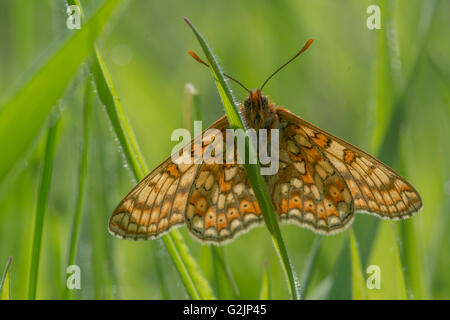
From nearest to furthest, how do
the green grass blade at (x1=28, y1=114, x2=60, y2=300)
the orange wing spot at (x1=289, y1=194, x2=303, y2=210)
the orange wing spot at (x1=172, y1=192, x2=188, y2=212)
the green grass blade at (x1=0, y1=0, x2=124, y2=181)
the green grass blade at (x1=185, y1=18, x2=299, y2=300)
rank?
the green grass blade at (x1=0, y1=0, x2=124, y2=181), the green grass blade at (x1=185, y1=18, x2=299, y2=300), the green grass blade at (x1=28, y1=114, x2=60, y2=300), the orange wing spot at (x1=172, y1=192, x2=188, y2=212), the orange wing spot at (x1=289, y1=194, x2=303, y2=210)

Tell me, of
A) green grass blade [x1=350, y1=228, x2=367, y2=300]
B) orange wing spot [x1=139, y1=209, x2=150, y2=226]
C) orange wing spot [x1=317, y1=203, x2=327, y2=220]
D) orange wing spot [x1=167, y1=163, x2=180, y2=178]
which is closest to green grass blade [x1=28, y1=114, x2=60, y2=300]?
orange wing spot [x1=139, y1=209, x2=150, y2=226]

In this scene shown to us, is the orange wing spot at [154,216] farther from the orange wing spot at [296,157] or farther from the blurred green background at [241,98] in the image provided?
the orange wing spot at [296,157]

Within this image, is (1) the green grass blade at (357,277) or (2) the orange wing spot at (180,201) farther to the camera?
(2) the orange wing spot at (180,201)

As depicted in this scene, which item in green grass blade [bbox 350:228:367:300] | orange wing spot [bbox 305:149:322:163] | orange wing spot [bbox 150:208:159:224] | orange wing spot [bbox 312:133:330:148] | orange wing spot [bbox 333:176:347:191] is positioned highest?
orange wing spot [bbox 312:133:330:148]

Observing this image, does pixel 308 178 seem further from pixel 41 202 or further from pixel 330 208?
pixel 41 202

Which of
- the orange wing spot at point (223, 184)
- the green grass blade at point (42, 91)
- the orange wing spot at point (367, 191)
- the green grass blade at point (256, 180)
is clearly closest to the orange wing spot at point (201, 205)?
the orange wing spot at point (223, 184)

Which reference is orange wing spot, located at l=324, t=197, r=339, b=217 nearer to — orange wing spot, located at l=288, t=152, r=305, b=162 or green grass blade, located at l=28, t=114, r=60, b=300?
orange wing spot, located at l=288, t=152, r=305, b=162

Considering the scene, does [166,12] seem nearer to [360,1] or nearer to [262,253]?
[360,1]
